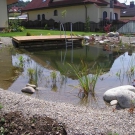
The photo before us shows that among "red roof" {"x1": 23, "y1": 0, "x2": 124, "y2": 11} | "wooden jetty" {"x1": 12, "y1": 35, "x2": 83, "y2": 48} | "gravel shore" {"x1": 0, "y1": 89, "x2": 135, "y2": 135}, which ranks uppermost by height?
"red roof" {"x1": 23, "y1": 0, "x2": 124, "y2": 11}

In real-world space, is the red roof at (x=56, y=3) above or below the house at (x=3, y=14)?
above

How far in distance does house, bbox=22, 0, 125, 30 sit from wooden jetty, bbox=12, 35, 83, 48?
12907mm

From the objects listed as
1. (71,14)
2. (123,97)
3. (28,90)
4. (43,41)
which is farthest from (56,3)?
(123,97)

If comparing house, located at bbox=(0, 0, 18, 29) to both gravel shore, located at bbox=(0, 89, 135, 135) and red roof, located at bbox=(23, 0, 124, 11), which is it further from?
gravel shore, located at bbox=(0, 89, 135, 135)

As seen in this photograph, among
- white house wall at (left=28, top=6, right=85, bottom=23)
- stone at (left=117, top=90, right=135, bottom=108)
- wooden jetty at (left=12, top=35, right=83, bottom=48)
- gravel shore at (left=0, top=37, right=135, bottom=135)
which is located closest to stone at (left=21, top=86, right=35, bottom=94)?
gravel shore at (left=0, top=37, right=135, bottom=135)

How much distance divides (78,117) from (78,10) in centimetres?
2832

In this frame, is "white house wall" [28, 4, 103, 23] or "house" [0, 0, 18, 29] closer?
"house" [0, 0, 18, 29]

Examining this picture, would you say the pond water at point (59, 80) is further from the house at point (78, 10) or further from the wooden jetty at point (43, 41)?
the house at point (78, 10)

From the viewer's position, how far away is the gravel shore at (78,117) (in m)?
4.01

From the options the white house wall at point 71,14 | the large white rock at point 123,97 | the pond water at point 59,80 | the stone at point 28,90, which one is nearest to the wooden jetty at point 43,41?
the pond water at point 59,80

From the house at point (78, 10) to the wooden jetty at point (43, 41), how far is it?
12.9 meters

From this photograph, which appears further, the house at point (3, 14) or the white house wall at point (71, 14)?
the white house wall at point (71, 14)

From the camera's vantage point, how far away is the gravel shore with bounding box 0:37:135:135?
4.01 metres

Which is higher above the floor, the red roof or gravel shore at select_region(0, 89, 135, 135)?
the red roof
